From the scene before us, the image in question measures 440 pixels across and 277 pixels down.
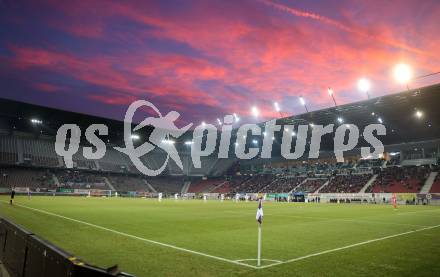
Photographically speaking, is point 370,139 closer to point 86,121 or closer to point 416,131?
point 416,131

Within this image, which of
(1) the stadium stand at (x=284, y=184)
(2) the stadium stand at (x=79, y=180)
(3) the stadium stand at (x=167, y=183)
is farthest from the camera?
(3) the stadium stand at (x=167, y=183)

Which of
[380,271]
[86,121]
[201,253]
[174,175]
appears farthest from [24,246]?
[174,175]

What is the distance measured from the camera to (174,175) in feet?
300

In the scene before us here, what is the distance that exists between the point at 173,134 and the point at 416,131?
50100 mm

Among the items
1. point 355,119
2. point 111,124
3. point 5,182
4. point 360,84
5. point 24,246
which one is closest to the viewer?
point 24,246

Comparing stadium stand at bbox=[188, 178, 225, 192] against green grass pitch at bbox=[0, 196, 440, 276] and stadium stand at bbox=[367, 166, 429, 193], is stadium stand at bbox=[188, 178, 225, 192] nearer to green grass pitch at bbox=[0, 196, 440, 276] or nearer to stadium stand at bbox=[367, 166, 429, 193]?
stadium stand at bbox=[367, 166, 429, 193]

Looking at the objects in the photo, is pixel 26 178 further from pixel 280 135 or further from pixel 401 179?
Result: pixel 401 179

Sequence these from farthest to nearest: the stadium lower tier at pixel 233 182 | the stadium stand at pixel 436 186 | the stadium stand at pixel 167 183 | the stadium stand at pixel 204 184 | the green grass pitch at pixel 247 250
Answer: the stadium stand at pixel 204 184 → the stadium stand at pixel 167 183 → the stadium lower tier at pixel 233 182 → the stadium stand at pixel 436 186 → the green grass pitch at pixel 247 250

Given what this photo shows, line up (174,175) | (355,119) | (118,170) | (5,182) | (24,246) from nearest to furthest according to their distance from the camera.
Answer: (24,246) < (355,119) < (5,182) < (118,170) < (174,175)

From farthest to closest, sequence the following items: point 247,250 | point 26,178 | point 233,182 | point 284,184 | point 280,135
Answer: point 233,182 → point 284,184 → point 280,135 → point 26,178 → point 247,250

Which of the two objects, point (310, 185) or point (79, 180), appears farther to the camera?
point (79, 180)

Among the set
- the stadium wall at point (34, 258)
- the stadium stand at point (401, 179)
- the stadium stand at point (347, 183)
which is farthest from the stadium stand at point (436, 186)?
the stadium wall at point (34, 258)

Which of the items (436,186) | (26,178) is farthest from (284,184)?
(26,178)

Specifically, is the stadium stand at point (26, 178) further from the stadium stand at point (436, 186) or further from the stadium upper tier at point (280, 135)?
the stadium stand at point (436, 186)
